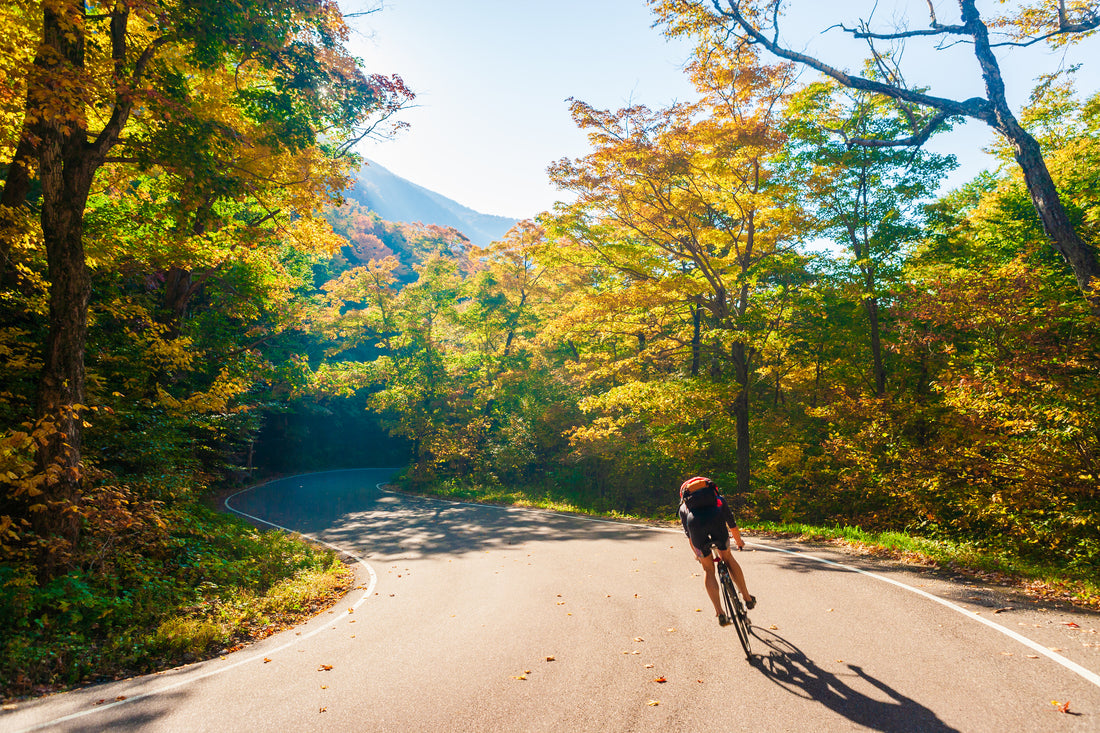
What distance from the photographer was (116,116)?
7.13 metres

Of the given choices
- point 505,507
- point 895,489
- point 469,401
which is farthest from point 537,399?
point 895,489

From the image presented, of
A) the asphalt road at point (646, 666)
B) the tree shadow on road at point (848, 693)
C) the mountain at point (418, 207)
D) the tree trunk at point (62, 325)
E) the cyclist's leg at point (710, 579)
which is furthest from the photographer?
the mountain at point (418, 207)

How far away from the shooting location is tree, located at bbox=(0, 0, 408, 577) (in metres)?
6.52

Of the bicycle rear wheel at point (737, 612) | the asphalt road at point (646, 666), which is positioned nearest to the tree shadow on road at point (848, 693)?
the asphalt road at point (646, 666)

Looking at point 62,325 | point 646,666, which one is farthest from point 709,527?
point 62,325

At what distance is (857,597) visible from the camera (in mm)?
6617

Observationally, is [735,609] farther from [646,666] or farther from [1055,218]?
[1055,218]

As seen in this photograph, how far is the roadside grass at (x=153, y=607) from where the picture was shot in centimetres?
538

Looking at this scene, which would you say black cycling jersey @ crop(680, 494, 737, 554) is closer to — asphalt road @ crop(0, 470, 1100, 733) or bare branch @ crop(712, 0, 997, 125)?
asphalt road @ crop(0, 470, 1100, 733)

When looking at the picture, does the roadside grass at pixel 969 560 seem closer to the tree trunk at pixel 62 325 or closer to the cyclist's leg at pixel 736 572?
the cyclist's leg at pixel 736 572

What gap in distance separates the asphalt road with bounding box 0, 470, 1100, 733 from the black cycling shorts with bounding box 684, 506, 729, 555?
3.49 feet

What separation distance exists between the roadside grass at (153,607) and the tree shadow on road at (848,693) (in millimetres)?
6326

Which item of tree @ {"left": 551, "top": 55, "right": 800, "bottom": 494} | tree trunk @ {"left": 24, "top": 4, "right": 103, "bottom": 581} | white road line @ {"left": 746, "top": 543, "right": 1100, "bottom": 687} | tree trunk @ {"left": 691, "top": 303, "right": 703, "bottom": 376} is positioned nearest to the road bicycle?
white road line @ {"left": 746, "top": 543, "right": 1100, "bottom": 687}

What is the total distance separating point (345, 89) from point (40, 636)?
1048cm
